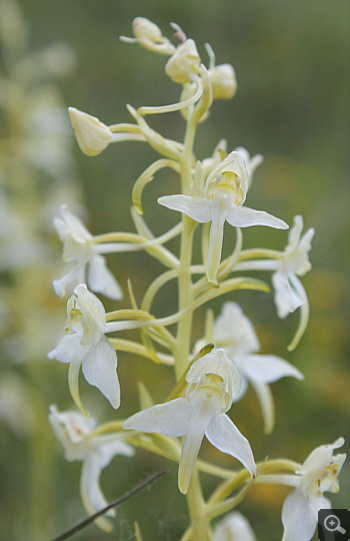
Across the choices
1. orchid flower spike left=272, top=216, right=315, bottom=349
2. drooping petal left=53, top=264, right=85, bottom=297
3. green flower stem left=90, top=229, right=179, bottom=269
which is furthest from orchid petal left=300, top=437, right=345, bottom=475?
drooping petal left=53, top=264, right=85, bottom=297

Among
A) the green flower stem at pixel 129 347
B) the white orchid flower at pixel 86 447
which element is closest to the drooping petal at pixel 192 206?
the green flower stem at pixel 129 347

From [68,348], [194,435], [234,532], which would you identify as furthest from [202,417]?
[234,532]

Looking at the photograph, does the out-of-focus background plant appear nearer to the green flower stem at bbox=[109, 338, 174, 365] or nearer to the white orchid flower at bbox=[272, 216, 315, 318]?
the green flower stem at bbox=[109, 338, 174, 365]

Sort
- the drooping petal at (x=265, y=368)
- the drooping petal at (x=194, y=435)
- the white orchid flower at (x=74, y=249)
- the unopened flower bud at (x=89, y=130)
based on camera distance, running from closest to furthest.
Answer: the drooping petal at (x=194, y=435), the unopened flower bud at (x=89, y=130), the white orchid flower at (x=74, y=249), the drooping petal at (x=265, y=368)

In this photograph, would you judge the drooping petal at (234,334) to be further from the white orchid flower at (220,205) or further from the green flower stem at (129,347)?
the white orchid flower at (220,205)

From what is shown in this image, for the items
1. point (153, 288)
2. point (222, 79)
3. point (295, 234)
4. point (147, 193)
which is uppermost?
point (222, 79)

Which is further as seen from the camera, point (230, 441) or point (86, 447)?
point (86, 447)

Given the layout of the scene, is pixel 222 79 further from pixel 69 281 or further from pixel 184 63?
pixel 69 281

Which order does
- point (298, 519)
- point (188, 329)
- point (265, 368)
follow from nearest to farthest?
point (298, 519), point (188, 329), point (265, 368)
